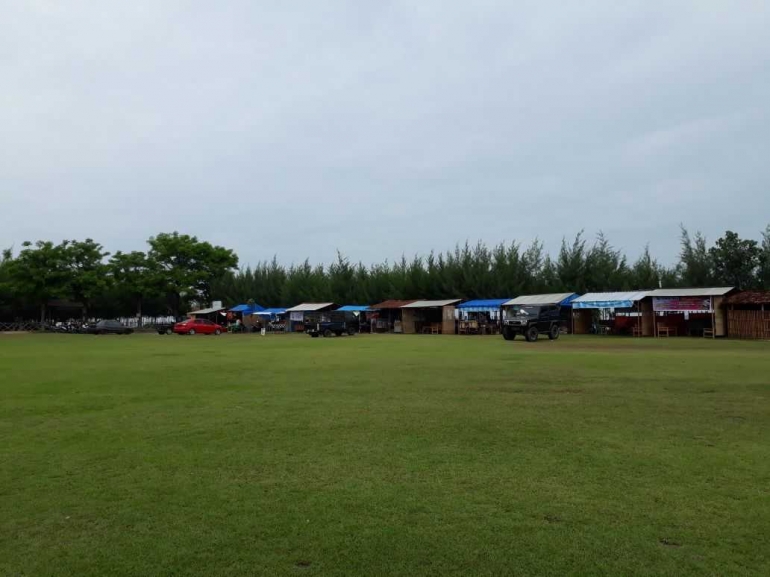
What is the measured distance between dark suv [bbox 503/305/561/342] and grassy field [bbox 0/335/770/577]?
1868 centimetres

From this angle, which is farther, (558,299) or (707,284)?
(707,284)

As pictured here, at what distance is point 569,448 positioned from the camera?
638 centimetres

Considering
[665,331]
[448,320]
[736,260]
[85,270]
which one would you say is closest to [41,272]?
[85,270]

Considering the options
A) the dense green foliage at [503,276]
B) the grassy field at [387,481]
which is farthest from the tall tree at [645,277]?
the grassy field at [387,481]

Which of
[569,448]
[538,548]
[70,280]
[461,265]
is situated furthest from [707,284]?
[70,280]

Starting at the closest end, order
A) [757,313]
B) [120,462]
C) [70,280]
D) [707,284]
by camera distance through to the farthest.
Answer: [120,462]
[757,313]
[707,284]
[70,280]

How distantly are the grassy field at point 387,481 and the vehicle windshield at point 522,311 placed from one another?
19.4m

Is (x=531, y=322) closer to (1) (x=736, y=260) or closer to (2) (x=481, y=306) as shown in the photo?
(2) (x=481, y=306)

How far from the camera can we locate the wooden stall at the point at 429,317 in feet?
144

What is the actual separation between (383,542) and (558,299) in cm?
3231

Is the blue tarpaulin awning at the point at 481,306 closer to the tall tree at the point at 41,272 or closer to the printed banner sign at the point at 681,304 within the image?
the printed banner sign at the point at 681,304

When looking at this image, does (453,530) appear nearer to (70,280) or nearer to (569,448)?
(569,448)

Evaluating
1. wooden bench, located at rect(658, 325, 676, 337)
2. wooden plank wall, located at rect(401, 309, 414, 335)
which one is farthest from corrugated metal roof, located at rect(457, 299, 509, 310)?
wooden bench, located at rect(658, 325, 676, 337)

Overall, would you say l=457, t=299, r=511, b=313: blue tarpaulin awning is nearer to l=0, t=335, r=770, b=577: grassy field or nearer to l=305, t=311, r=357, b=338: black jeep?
l=305, t=311, r=357, b=338: black jeep
